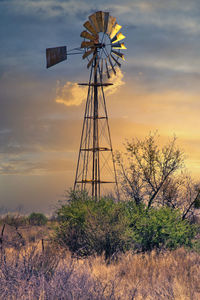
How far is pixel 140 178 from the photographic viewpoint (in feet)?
91.3

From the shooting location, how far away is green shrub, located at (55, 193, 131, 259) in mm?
17500

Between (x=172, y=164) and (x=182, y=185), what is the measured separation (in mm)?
1727

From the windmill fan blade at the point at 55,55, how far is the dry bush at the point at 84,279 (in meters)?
19.4

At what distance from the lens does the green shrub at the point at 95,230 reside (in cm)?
1750

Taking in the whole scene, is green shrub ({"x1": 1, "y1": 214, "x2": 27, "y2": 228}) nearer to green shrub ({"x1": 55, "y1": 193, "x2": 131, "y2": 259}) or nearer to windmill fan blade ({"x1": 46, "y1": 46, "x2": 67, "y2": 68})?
green shrub ({"x1": 55, "y1": 193, "x2": 131, "y2": 259})

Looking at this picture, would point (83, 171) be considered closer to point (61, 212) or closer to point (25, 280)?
point (61, 212)

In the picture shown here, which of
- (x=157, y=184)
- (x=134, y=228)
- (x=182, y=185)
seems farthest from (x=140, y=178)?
(x=134, y=228)

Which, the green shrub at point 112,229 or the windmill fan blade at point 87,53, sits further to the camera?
the windmill fan blade at point 87,53

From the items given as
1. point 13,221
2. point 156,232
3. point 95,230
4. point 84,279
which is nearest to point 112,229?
point 95,230

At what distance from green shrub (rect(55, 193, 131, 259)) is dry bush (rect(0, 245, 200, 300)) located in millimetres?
2580

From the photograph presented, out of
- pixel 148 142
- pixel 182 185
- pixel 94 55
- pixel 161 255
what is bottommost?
pixel 161 255

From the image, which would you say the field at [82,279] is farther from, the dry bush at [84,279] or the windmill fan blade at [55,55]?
the windmill fan blade at [55,55]

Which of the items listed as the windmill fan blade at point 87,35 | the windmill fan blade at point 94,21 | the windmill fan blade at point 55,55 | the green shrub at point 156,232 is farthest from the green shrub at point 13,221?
the windmill fan blade at point 94,21

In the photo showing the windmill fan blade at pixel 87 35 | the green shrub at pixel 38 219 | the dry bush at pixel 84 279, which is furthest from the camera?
the green shrub at pixel 38 219
